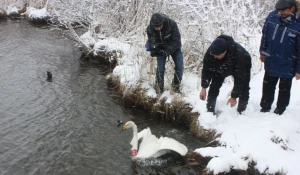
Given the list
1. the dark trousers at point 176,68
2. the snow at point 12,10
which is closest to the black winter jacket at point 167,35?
the dark trousers at point 176,68

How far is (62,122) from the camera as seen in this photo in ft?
21.0

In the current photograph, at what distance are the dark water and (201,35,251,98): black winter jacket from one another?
4.36 ft

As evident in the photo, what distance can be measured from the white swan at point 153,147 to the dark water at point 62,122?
0.21m

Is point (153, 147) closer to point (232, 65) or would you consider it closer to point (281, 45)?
point (232, 65)

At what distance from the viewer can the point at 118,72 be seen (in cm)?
809

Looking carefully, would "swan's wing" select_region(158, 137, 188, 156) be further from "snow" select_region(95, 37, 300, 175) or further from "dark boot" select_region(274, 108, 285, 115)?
"dark boot" select_region(274, 108, 285, 115)

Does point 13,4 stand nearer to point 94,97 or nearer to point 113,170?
point 94,97

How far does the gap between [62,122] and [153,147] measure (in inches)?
86.0

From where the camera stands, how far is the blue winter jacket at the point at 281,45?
4320 mm

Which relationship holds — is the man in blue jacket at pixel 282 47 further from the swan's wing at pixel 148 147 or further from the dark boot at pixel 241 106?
the swan's wing at pixel 148 147

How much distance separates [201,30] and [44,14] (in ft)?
35.5

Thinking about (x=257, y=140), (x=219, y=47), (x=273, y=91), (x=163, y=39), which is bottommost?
(x=257, y=140)

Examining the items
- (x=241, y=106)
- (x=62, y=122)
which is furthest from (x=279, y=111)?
(x=62, y=122)

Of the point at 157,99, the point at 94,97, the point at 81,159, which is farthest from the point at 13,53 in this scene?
the point at 81,159
